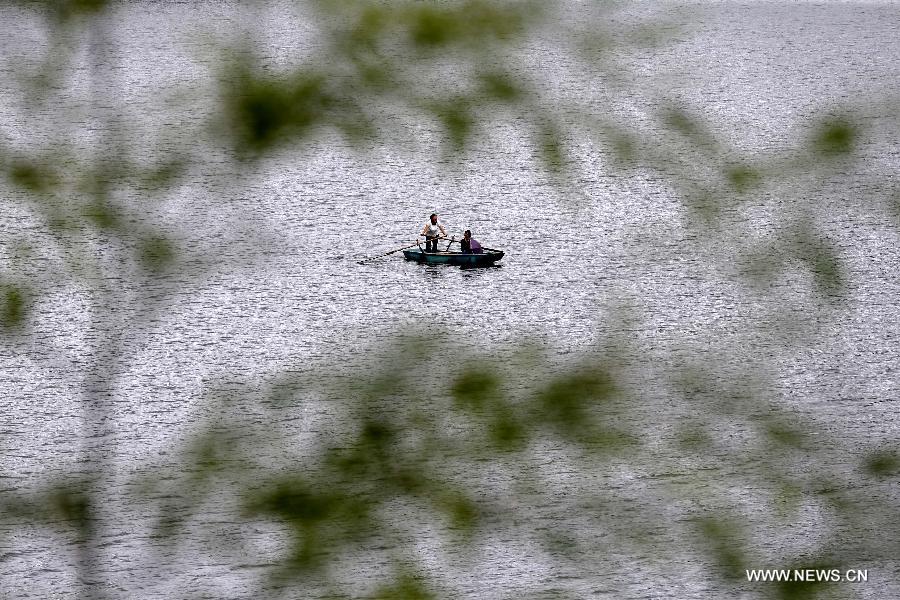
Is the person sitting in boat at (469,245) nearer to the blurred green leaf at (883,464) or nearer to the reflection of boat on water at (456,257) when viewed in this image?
the reflection of boat on water at (456,257)

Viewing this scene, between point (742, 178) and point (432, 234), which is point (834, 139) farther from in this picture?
point (432, 234)

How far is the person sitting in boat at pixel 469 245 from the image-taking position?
11.0 meters

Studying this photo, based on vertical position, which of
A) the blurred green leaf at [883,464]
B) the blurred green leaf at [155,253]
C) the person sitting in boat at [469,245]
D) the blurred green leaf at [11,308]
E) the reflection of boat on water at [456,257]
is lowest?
the reflection of boat on water at [456,257]

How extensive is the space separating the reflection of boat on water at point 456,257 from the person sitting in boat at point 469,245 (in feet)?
0.13

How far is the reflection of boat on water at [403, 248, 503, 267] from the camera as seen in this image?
36.6ft

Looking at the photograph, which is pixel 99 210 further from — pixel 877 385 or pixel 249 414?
pixel 877 385

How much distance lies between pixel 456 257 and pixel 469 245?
0.73 ft

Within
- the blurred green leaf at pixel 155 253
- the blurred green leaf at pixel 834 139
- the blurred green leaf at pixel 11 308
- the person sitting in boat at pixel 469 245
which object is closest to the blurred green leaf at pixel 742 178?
the blurred green leaf at pixel 834 139

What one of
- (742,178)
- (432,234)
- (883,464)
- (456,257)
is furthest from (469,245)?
(742,178)

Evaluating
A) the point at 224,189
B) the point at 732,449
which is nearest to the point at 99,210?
the point at 224,189

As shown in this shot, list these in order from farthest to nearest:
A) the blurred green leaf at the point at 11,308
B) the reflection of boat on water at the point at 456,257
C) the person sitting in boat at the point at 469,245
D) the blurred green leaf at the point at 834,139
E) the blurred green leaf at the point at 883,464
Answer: the reflection of boat on water at the point at 456,257 → the person sitting in boat at the point at 469,245 → the blurred green leaf at the point at 883,464 → the blurred green leaf at the point at 11,308 → the blurred green leaf at the point at 834,139

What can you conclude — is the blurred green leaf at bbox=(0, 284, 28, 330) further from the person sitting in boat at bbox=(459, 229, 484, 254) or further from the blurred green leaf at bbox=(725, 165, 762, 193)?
the person sitting in boat at bbox=(459, 229, 484, 254)

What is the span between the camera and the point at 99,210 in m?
1.34

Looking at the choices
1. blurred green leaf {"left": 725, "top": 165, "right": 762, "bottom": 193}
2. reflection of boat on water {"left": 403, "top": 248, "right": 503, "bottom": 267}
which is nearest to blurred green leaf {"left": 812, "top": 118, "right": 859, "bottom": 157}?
blurred green leaf {"left": 725, "top": 165, "right": 762, "bottom": 193}
